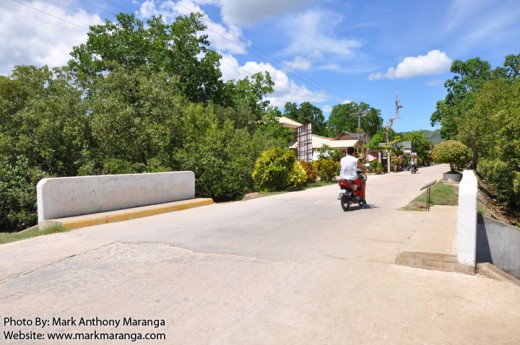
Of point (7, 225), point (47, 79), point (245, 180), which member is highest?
point (47, 79)

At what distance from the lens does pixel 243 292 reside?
3.89 m

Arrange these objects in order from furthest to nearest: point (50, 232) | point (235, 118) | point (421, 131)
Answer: point (421, 131) < point (235, 118) < point (50, 232)

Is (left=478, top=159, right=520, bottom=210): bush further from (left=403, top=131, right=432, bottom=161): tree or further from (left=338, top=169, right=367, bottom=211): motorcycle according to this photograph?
(left=403, top=131, right=432, bottom=161): tree

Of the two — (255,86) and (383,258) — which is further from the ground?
(255,86)

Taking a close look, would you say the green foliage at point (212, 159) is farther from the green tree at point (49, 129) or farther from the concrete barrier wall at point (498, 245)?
the concrete barrier wall at point (498, 245)

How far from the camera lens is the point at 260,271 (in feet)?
15.1

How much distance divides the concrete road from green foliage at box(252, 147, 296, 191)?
9.60 m

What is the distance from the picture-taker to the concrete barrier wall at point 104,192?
7776 mm

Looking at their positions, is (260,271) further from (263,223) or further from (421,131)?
(421,131)

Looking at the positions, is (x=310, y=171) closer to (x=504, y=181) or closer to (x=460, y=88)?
(x=504, y=181)

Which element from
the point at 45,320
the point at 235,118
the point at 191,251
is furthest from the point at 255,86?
the point at 45,320

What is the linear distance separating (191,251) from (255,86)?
3026 centimetres

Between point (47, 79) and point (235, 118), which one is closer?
point (47, 79)

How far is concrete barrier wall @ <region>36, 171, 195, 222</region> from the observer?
7.78m
